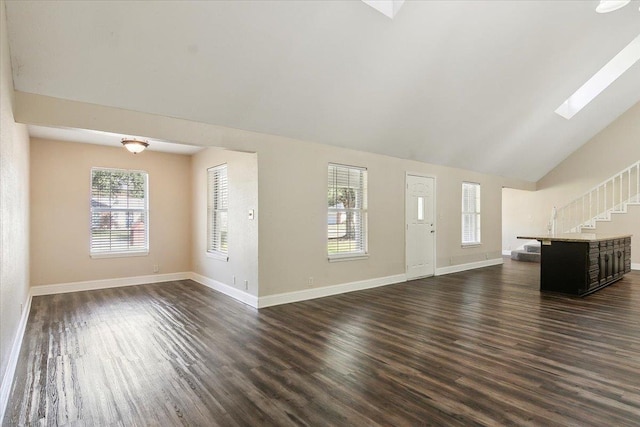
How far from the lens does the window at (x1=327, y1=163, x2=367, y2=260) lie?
5.38 metres

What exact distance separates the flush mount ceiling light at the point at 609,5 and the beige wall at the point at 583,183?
5700 millimetres

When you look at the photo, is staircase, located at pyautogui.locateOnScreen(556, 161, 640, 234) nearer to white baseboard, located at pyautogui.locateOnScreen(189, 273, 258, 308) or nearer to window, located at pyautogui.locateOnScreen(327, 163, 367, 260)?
window, located at pyautogui.locateOnScreen(327, 163, 367, 260)

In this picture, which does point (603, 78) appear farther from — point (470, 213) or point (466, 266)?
point (466, 266)

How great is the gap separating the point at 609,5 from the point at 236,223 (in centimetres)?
588

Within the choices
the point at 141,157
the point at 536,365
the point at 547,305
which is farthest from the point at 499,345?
the point at 141,157

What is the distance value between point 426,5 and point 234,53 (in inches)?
87.0

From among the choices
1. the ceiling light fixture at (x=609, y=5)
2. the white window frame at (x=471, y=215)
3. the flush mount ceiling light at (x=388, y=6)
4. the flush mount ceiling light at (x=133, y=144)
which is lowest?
the white window frame at (x=471, y=215)

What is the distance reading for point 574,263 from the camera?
519 cm

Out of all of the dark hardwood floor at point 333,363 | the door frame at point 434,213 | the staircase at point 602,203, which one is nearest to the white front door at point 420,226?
the door frame at point 434,213

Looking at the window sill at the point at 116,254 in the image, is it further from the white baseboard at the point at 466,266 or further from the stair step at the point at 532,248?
the stair step at the point at 532,248

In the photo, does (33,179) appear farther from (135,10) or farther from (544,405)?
(544,405)

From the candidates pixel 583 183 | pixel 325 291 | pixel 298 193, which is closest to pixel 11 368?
pixel 298 193

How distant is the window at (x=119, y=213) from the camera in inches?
236

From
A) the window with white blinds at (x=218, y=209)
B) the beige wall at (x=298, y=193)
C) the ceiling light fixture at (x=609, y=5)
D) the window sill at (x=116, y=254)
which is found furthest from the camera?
the window sill at (x=116, y=254)
